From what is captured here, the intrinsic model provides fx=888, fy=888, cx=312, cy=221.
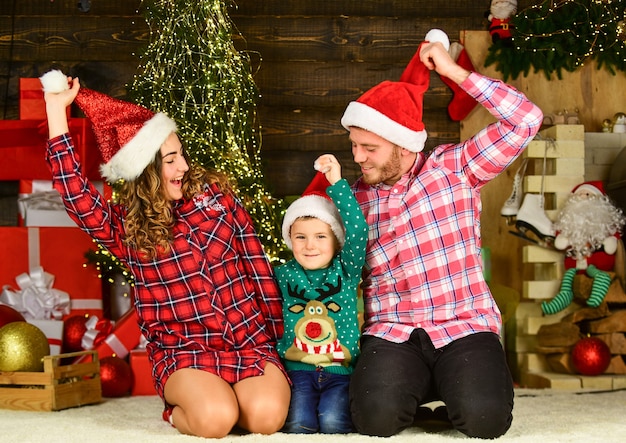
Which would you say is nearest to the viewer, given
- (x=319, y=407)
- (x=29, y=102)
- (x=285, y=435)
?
(x=285, y=435)

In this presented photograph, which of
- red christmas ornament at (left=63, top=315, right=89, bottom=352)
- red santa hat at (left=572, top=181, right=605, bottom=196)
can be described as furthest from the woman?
red santa hat at (left=572, top=181, right=605, bottom=196)

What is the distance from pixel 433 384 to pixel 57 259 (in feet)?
7.23

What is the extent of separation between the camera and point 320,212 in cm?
272

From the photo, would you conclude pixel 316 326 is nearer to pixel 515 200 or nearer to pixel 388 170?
pixel 388 170

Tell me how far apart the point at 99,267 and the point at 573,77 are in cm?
248

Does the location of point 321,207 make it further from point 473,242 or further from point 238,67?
point 238,67

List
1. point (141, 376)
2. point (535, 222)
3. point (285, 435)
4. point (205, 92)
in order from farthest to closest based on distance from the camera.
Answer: point (535, 222) → point (205, 92) → point (141, 376) → point (285, 435)

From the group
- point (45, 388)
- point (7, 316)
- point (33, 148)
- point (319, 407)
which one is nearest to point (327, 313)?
point (319, 407)

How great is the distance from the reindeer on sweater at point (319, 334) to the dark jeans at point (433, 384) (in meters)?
0.10

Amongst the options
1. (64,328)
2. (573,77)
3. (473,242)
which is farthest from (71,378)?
(573,77)

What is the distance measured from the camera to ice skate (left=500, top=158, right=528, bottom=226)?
161 inches

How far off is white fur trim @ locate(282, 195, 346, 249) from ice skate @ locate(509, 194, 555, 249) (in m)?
1.52

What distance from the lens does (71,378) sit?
130 inches

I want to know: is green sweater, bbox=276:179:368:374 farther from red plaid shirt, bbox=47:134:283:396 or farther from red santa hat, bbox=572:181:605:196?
red santa hat, bbox=572:181:605:196
